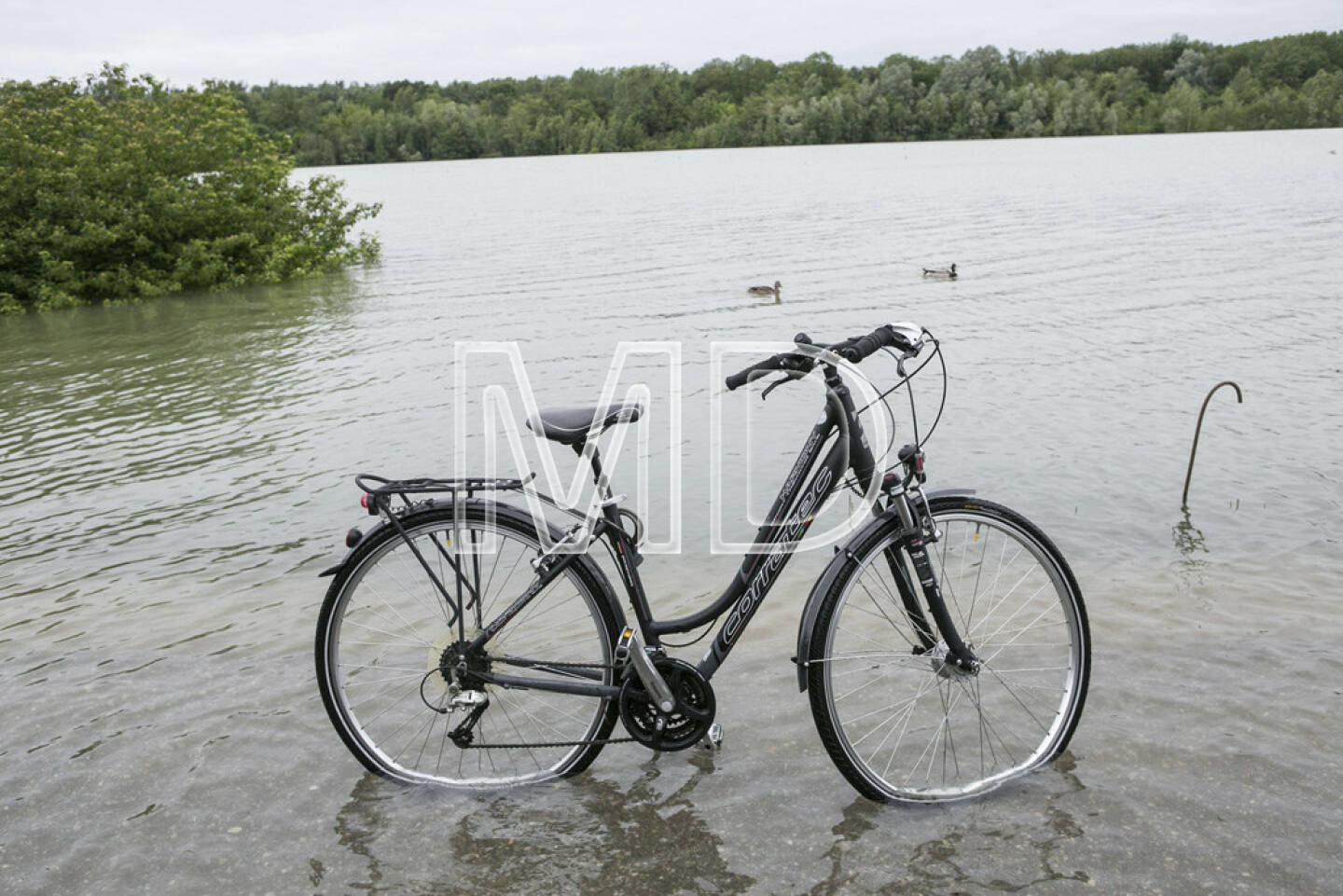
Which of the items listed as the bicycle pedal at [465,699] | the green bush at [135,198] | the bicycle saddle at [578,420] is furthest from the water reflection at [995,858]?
the green bush at [135,198]

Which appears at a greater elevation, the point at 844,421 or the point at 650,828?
the point at 844,421

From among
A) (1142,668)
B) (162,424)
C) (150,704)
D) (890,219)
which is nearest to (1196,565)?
(1142,668)

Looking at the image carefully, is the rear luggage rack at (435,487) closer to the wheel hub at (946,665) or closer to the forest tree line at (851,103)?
the wheel hub at (946,665)

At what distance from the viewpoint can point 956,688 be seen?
4488mm

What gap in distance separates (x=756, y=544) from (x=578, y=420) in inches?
29.0

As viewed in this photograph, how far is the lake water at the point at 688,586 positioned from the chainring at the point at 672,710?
239 millimetres

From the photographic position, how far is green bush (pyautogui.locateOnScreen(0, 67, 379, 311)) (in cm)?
2062

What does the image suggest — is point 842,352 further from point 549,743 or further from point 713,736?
point 549,743

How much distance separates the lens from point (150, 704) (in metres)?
4.63

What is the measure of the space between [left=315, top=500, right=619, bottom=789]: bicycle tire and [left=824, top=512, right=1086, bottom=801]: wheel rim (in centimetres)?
100

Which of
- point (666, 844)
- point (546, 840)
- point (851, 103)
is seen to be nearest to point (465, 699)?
point (546, 840)

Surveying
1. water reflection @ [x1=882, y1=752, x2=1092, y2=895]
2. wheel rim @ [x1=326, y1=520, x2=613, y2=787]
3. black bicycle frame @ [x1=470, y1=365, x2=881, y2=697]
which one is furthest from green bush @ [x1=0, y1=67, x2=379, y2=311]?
water reflection @ [x1=882, y1=752, x2=1092, y2=895]

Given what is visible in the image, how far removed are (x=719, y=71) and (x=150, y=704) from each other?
14741cm

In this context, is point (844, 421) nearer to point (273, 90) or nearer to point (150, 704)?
point (150, 704)
